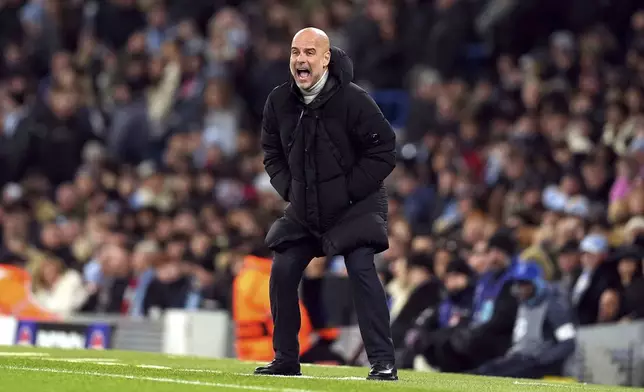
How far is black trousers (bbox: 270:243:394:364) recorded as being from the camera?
8945 mm

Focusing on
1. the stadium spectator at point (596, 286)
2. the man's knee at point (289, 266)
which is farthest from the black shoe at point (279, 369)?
the stadium spectator at point (596, 286)

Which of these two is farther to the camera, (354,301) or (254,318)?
(254,318)

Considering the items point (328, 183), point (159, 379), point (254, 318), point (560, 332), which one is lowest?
point (159, 379)

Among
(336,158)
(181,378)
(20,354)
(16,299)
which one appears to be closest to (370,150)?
(336,158)

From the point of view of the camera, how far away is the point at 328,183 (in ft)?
29.8

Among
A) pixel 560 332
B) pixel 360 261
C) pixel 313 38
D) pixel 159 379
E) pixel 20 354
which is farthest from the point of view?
pixel 560 332

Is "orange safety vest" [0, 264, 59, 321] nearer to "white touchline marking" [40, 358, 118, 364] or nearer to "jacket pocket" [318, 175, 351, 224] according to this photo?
"white touchline marking" [40, 358, 118, 364]

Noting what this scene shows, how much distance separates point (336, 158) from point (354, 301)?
0.84 m

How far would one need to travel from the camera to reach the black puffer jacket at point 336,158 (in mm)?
9023

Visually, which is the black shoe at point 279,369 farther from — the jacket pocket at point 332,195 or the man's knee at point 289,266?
the jacket pocket at point 332,195

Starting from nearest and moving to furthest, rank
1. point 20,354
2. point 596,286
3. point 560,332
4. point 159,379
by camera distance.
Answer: point 159,379 < point 20,354 < point 560,332 < point 596,286

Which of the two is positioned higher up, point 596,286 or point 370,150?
point 596,286

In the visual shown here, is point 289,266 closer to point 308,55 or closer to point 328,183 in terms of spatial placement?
point 328,183

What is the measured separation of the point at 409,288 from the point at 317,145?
6.63 metres
